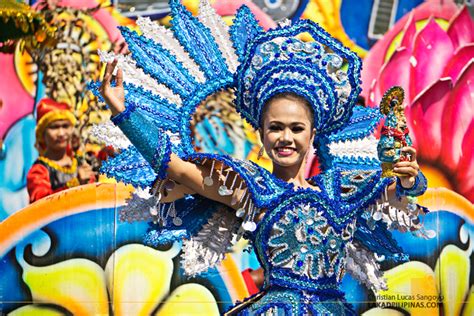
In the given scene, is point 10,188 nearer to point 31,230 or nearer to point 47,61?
point 31,230

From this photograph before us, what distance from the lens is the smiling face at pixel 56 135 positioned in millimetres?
5395

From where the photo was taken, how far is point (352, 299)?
5.40 m

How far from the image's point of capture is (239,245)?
5371 mm

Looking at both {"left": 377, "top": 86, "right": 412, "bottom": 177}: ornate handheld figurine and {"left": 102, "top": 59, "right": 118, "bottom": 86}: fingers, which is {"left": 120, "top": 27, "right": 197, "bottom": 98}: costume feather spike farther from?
{"left": 377, "top": 86, "right": 412, "bottom": 177}: ornate handheld figurine

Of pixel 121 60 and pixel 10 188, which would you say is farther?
pixel 10 188

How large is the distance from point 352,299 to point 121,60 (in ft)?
8.29

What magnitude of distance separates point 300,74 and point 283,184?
14.3 inches

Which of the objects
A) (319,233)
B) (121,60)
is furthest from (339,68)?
(121,60)

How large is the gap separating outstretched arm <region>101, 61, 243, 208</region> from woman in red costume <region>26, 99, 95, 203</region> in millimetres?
2469

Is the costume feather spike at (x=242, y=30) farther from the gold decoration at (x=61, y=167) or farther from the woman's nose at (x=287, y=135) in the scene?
the gold decoration at (x=61, y=167)

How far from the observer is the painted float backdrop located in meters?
5.29

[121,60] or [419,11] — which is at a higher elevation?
[419,11]

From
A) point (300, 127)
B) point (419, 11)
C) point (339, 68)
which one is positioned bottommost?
point (300, 127)

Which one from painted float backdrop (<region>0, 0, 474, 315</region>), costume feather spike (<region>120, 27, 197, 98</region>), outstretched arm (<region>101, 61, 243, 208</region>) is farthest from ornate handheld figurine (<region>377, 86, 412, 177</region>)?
painted float backdrop (<region>0, 0, 474, 315</region>)
